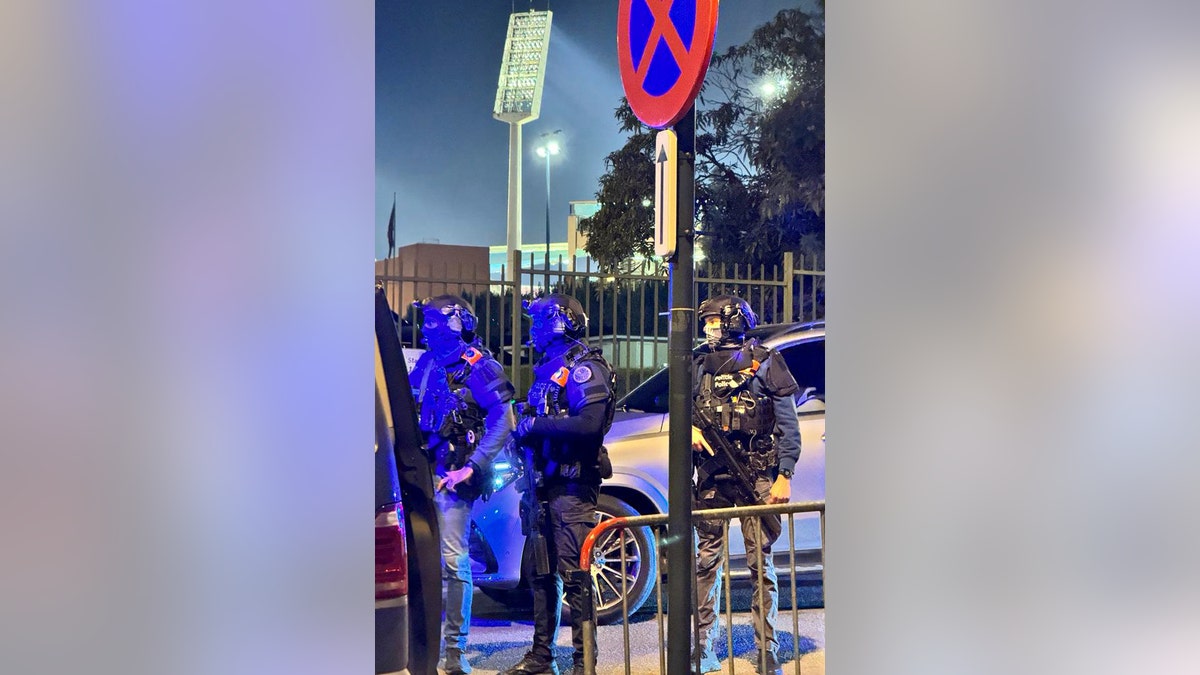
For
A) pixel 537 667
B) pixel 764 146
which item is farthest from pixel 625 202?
pixel 537 667

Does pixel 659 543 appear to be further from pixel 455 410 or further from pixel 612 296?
pixel 612 296

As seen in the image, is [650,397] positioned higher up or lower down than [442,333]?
lower down

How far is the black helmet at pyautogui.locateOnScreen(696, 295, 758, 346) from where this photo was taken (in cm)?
434

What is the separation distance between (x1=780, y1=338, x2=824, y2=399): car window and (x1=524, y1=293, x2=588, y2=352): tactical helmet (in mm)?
1063

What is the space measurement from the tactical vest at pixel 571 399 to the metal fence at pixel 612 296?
0.22 m

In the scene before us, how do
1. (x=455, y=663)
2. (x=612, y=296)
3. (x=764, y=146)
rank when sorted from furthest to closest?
(x=764, y=146) → (x=612, y=296) → (x=455, y=663)

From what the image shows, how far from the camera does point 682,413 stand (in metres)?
2.90

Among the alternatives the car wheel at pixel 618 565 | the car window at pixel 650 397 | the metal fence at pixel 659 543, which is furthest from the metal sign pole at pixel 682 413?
the car window at pixel 650 397

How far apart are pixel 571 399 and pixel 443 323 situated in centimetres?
65

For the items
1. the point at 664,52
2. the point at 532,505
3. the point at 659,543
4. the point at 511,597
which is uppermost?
the point at 664,52

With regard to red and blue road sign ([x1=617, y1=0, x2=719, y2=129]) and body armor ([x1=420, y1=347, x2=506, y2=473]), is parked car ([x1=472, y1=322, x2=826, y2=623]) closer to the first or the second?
body armor ([x1=420, y1=347, x2=506, y2=473])

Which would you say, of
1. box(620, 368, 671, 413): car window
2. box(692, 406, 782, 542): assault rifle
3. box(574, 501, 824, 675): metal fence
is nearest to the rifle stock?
box(692, 406, 782, 542): assault rifle
